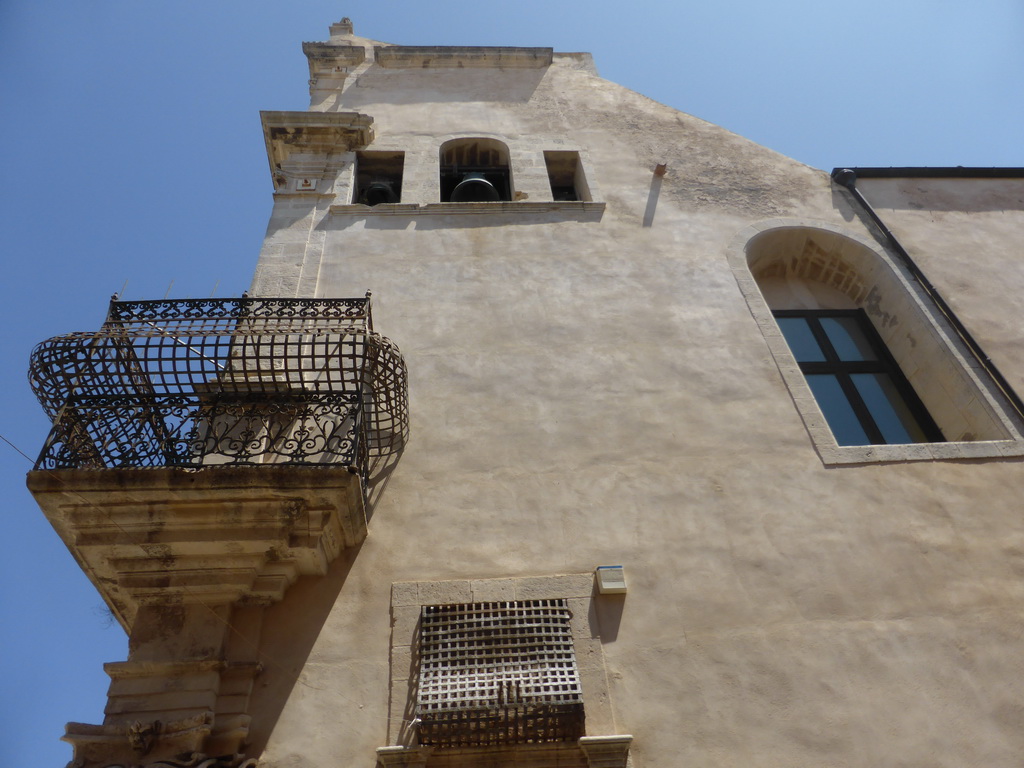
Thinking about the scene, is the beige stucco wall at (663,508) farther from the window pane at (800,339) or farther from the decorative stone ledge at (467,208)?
the window pane at (800,339)

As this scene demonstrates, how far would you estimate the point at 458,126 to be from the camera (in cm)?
1136

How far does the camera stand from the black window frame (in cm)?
786

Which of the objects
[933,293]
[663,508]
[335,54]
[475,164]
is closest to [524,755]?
[663,508]

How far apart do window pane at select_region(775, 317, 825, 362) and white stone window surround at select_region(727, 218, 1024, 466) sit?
801 millimetres

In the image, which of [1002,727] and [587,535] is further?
[587,535]

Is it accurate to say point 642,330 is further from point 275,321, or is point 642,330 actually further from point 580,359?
point 275,321

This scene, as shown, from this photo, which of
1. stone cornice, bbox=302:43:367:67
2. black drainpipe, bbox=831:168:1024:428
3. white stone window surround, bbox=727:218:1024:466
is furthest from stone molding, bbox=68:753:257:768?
stone cornice, bbox=302:43:367:67

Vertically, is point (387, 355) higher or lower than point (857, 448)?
higher

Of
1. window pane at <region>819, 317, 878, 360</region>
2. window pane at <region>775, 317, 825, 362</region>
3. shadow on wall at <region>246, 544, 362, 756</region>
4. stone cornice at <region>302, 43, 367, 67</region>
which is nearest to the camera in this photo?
shadow on wall at <region>246, 544, 362, 756</region>

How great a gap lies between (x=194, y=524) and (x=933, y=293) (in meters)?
7.30

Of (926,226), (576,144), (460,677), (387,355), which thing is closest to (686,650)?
(460,677)

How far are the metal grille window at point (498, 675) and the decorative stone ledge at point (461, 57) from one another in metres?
9.87

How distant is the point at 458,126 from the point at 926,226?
6.05m

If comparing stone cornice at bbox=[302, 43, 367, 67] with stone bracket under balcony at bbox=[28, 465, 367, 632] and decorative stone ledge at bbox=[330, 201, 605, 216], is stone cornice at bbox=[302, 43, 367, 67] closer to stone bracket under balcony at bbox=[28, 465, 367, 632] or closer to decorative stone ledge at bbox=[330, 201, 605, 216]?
decorative stone ledge at bbox=[330, 201, 605, 216]
